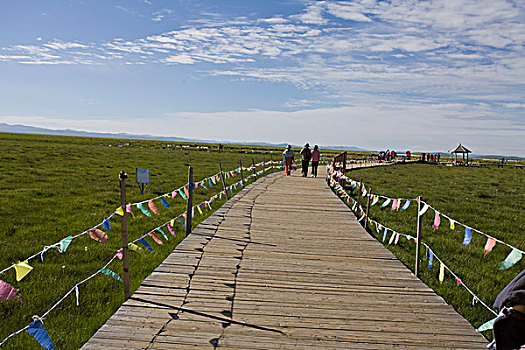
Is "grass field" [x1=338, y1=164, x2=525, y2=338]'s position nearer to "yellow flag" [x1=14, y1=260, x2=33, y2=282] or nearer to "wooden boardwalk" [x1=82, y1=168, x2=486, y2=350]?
"wooden boardwalk" [x1=82, y1=168, x2=486, y2=350]

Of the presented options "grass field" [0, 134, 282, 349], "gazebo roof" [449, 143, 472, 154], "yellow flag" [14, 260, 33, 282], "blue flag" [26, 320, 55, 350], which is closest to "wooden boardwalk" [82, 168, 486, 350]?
"blue flag" [26, 320, 55, 350]

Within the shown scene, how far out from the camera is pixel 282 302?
4832 millimetres

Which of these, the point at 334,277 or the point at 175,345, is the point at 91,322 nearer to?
the point at 175,345

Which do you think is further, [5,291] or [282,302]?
[282,302]

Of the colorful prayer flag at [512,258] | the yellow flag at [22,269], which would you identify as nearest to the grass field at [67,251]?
the yellow flag at [22,269]

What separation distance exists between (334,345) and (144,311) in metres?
2.10

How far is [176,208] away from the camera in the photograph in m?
13.1

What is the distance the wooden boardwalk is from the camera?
391cm

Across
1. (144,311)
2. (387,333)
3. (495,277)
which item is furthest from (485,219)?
(144,311)

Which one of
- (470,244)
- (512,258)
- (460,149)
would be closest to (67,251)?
(512,258)

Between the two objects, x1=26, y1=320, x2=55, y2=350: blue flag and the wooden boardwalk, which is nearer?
x1=26, y1=320, x2=55, y2=350: blue flag

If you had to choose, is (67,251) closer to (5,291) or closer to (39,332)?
(39,332)

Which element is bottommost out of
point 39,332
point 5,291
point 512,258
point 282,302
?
point 282,302

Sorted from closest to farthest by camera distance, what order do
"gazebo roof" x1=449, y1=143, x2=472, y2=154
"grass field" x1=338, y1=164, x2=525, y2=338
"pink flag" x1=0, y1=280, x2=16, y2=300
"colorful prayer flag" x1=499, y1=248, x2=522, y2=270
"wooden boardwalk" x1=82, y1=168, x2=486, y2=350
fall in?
"pink flag" x1=0, y1=280, x2=16, y2=300, "wooden boardwalk" x1=82, y1=168, x2=486, y2=350, "colorful prayer flag" x1=499, y1=248, x2=522, y2=270, "grass field" x1=338, y1=164, x2=525, y2=338, "gazebo roof" x1=449, y1=143, x2=472, y2=154
